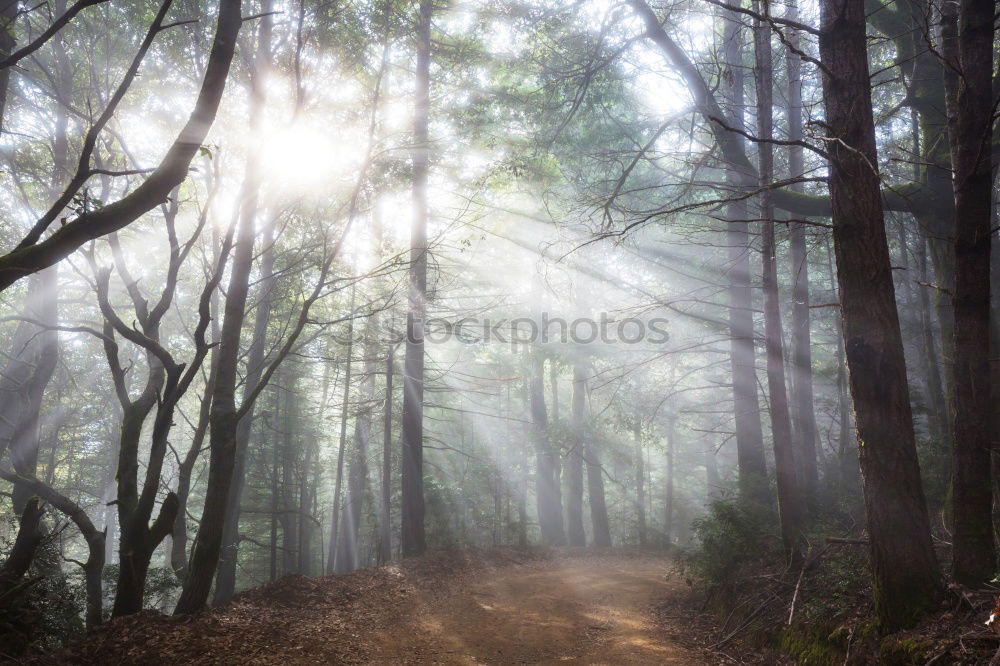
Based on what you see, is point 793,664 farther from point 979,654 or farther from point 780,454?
point 780,454

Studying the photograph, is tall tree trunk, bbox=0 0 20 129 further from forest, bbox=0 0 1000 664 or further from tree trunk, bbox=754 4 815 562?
tree trunk, bbox=754 4 815 562

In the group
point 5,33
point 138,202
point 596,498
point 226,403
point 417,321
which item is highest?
point 5,33

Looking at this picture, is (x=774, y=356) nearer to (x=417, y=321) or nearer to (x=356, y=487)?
(x=417, y=321)

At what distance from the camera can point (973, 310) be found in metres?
4.53

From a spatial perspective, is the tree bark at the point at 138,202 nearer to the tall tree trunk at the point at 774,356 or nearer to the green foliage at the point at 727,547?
the tall tree trunk at the point at 774,356

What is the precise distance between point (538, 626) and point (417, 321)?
7.35 meters

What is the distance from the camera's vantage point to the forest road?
639 centimetres

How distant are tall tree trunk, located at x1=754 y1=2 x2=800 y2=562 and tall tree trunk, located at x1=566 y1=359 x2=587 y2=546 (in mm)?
12406

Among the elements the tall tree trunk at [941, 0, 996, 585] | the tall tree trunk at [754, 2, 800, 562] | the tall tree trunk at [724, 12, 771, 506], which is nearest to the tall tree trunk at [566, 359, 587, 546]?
the tall tree trunk at [724, 12, 771, 506]

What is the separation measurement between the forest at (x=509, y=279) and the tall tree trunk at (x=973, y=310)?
22mm

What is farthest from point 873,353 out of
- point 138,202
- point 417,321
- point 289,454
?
point 289,454

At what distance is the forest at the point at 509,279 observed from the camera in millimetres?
4543

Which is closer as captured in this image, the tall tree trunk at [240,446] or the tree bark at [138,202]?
the tree bark at [138,202]

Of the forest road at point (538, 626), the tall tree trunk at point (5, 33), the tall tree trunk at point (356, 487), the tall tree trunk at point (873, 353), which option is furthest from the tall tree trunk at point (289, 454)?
the tall tree trunk at point (873, 353)
